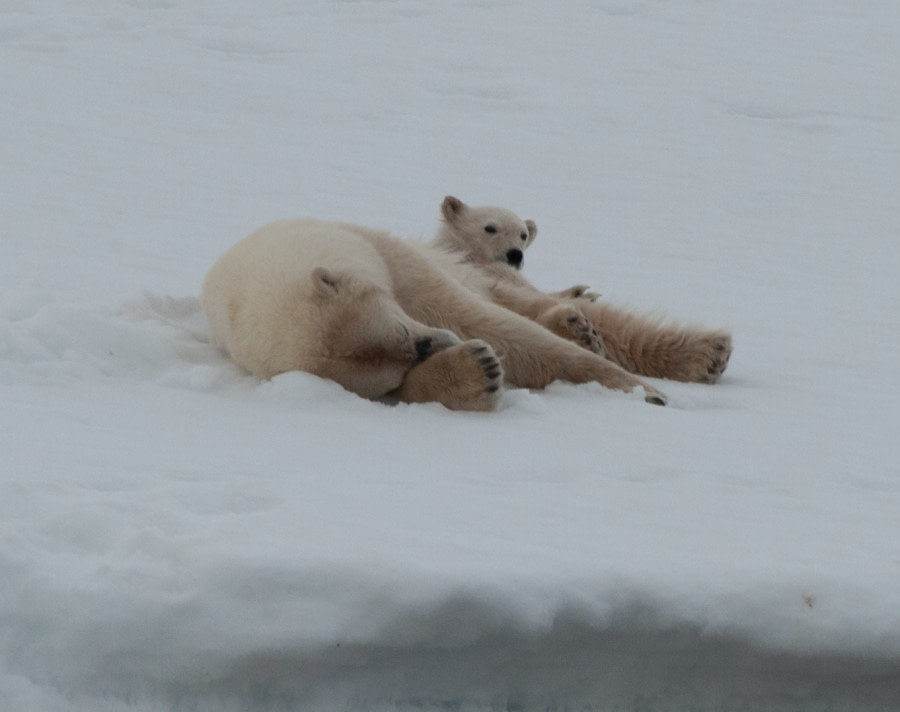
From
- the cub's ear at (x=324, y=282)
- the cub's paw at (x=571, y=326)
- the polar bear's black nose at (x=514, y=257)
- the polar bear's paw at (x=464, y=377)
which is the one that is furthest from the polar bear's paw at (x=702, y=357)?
the cub's ear at (x=324, y=282)

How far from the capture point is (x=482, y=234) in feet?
18.8

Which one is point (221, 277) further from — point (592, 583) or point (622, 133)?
point (622, 133)

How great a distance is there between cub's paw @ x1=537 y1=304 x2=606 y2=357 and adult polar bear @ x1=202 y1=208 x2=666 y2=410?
372mm

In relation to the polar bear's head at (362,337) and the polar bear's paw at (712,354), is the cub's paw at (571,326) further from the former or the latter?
the polar bear's head at (362,337)

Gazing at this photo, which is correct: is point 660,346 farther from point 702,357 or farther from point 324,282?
point 324,282

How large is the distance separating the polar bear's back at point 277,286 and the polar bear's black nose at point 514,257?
137cm

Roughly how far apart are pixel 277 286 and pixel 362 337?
292mm

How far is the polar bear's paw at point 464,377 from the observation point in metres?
3.74

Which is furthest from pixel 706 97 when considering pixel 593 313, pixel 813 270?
pixel 593 313

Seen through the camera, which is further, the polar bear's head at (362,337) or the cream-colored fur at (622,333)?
the cream-colored fur at (622,333)

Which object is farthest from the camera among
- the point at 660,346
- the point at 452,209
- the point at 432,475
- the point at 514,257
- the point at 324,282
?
the point at 452,209

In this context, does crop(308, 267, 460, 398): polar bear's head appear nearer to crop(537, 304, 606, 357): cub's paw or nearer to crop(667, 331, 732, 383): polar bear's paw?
crop(537, 304, 606, 357): cub's paw

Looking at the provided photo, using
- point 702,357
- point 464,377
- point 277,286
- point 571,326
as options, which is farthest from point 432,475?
point 702,357

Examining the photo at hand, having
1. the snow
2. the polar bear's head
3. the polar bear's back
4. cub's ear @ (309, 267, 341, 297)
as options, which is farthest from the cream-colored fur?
cub's ear @ (309, 267, 341, 297)
